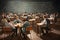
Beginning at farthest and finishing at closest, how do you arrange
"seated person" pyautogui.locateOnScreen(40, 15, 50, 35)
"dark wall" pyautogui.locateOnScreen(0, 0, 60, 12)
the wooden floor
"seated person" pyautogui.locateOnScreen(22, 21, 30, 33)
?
"seated person" pyautogui.locateOnScreen(40, 15, 50, 35)
the wooden floor
"seated person" pyautogui.locateOnScreen(22, 21, 30, 33)
"dark wall" pyautogui.locateOnScreen(0, 0, 60, 12)

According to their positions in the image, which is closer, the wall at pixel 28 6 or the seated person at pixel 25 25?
the wall at pixel 28 6

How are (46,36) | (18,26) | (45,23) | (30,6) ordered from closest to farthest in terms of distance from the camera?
(30,6) → (18,26) → (46,36) → (45,23)

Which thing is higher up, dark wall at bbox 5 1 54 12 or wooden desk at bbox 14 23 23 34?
dark wall at bbox 5 1 54 12

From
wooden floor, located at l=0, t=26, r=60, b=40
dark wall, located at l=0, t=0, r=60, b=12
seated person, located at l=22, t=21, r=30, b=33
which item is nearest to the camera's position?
dark wall, located at l=0, t=0, r=60, b=12

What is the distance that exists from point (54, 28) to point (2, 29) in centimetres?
220

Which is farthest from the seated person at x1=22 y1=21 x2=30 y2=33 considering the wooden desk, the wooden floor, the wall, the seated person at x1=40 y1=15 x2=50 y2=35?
the seated person at x1=40 y1=15 x2=50 y2=35

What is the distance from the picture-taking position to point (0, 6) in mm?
6602

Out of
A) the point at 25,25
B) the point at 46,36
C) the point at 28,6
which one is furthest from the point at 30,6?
the point at 46,36

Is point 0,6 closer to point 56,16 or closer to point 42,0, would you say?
point 42,0

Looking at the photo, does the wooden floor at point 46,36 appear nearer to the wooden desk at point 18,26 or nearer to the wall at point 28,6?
the wooden desk at point 18,26

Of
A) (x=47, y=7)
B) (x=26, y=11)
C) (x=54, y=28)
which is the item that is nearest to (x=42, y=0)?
(x=47, y=7)

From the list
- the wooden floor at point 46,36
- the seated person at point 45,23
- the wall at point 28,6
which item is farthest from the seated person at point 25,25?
the seated person at point 45,23

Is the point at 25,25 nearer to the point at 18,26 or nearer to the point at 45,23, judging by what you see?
the point at 18,26

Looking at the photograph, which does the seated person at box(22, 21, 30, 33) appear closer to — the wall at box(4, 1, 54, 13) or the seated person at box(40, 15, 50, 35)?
the wall at box(4, 1, 54, 13)
